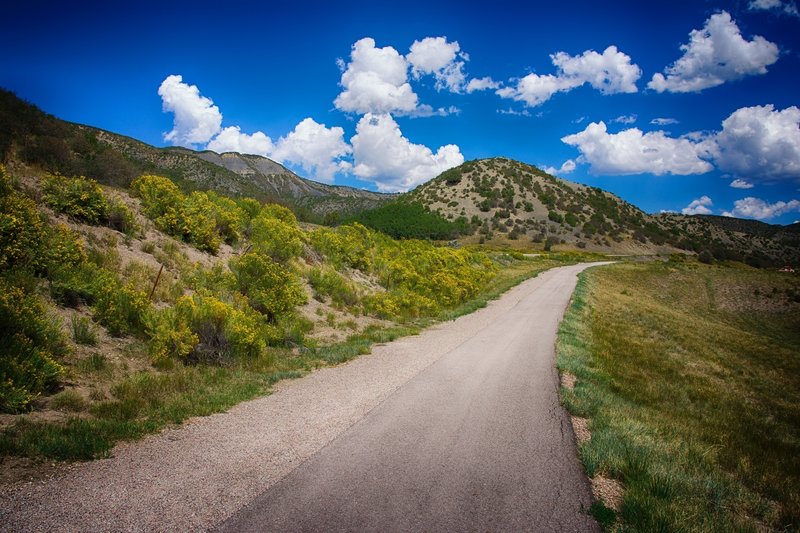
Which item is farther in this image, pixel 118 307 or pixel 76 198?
pixel 76 198

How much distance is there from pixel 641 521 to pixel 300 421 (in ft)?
15.0

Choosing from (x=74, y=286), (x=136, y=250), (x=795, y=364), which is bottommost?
(x=795, y=364)

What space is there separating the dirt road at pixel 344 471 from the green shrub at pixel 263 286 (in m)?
4.62

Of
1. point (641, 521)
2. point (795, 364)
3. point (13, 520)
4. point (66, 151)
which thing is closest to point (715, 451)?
point (641, 521)

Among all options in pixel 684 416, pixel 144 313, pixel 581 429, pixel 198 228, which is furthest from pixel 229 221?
pixel 684 416

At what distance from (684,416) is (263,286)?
463 inches

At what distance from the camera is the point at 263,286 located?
1231 centimetres

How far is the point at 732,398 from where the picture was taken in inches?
444

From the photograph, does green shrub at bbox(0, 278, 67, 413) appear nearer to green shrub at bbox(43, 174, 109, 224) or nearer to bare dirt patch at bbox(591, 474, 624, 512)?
green shrub at bbox(43, 174, 109, 224)

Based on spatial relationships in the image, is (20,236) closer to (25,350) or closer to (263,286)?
(25,350)

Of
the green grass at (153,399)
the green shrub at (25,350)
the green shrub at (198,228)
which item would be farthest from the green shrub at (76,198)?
the green grass at (153,399)

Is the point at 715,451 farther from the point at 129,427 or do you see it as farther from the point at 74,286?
the point at 74,286

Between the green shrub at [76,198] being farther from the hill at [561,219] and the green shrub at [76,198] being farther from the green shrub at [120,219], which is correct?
the hill at [561,219]

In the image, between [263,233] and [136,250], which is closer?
[136,250]
